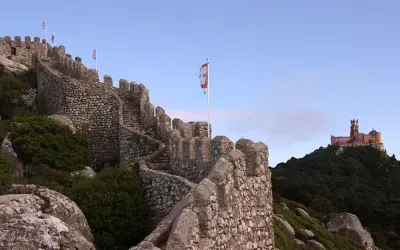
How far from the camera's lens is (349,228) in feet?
105

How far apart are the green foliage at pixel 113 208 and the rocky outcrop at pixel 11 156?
Result: 4286mm

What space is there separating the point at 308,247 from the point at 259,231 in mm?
10160

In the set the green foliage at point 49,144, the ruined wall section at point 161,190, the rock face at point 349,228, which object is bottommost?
the rock face at point 349,228

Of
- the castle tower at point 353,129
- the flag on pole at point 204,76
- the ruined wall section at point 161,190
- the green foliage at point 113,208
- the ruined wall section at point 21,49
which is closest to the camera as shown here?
the ruined wall section at point 161,190

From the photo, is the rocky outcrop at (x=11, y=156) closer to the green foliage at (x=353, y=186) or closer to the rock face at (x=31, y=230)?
the rock face at (x=31, y=230)

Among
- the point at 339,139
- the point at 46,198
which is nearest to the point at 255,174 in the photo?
the point at 46,198

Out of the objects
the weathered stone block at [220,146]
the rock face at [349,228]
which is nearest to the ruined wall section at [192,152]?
the weathered stone block at [220,146]

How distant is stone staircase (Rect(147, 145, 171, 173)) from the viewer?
17.1 m

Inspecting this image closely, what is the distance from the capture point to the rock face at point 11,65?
3406 cm

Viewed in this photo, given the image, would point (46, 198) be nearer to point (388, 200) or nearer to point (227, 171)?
→ point (227, 171)

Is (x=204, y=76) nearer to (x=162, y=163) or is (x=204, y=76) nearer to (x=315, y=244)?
(x=162, y=163)

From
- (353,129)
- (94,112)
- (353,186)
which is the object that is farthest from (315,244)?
(353,129)

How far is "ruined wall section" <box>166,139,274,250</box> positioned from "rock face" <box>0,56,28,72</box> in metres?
26.3

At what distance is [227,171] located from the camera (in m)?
9.69
